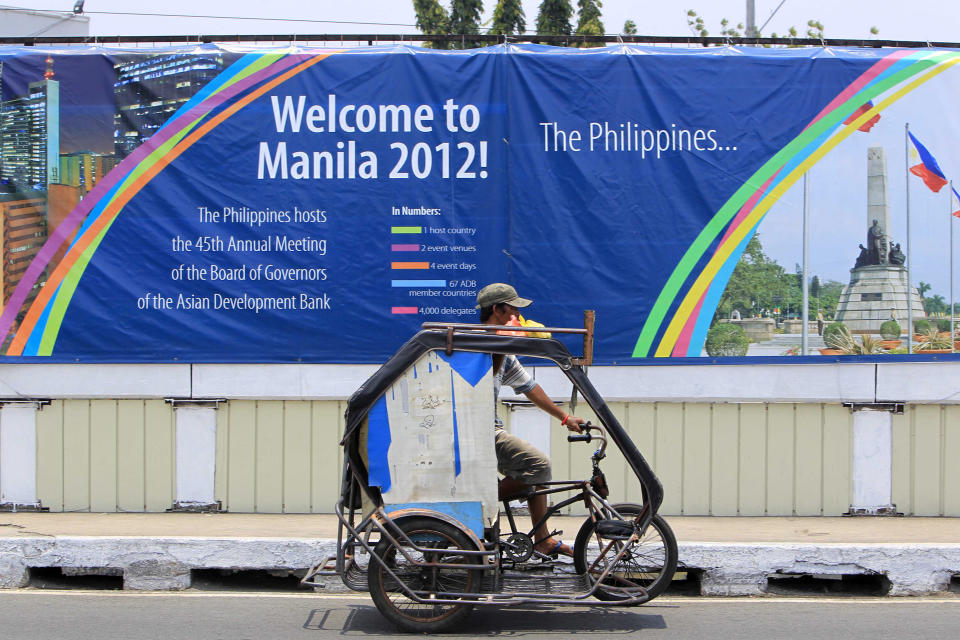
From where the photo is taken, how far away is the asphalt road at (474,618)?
5.28 m

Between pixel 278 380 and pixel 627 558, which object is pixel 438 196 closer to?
pixel 278 380

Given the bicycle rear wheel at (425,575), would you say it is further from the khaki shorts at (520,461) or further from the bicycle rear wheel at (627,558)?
the bicycle rear wheel at (627,558)

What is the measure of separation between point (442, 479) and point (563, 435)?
277 centimetres

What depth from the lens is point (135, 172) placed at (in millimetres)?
8047

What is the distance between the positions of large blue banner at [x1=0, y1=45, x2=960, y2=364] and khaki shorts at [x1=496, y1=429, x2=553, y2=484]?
250cm

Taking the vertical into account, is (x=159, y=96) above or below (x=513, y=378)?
above

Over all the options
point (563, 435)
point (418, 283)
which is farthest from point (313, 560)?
point (418, 283)

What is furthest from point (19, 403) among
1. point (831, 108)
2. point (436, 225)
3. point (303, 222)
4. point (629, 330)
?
point (831, 108)

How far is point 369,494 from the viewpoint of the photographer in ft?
17.4

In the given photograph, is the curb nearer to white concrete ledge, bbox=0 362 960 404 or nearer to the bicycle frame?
the bicycle frame

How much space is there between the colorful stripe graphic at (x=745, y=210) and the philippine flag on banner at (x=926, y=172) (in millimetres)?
468

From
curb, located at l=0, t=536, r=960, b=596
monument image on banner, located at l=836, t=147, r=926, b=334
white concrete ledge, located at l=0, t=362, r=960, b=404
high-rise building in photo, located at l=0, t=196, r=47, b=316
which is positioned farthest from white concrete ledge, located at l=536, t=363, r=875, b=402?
high-rise building in photo, located at l=0, t=196, r=47, b=316

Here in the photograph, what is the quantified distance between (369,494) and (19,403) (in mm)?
4337

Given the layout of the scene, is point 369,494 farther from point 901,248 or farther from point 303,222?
point 901,248
